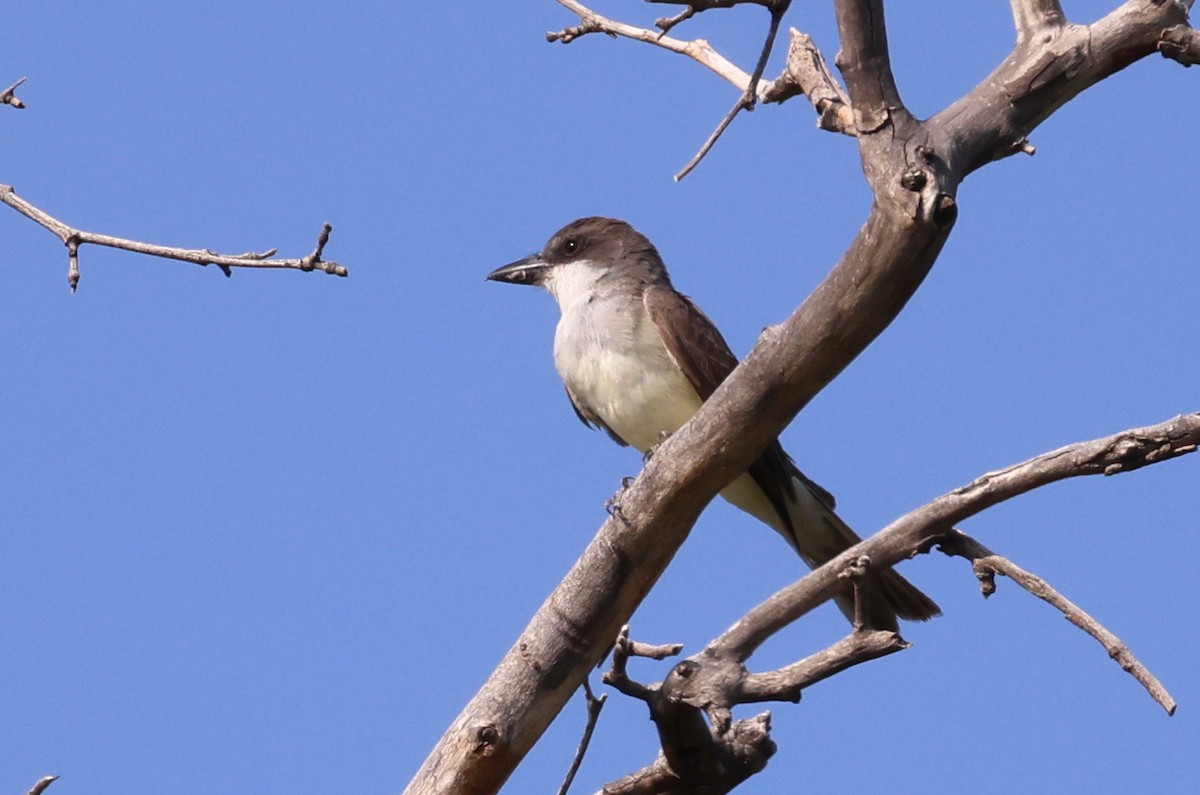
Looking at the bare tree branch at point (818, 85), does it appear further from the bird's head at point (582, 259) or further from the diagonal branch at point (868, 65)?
the bird's head at point (582, 259)

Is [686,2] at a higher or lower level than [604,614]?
higher

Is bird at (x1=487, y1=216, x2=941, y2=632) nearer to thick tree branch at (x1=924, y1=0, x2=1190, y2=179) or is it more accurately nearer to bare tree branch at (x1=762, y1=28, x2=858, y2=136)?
bare tree branch at (x1=762, y1=28, x2=858, y2=136)

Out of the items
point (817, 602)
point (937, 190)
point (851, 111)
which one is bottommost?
point (817, 602)

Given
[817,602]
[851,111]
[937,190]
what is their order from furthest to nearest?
1. [817,602]
2. [851,111]
3. [937,190]

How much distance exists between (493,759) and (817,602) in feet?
4.35

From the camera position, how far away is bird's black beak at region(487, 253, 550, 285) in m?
9.04

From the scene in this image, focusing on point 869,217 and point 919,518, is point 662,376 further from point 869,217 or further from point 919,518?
Answer: point 869,217

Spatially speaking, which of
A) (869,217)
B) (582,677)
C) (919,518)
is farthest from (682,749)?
(869,217)

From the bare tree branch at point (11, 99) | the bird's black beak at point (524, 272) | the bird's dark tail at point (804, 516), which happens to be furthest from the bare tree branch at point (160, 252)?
the bird's black beak at point (524, 272)

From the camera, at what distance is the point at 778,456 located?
24.5ft

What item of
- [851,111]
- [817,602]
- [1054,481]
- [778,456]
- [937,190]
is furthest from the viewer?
[778,456]

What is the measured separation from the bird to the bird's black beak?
73 centimetres

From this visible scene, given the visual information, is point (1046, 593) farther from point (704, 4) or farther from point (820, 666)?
point (704, 4)

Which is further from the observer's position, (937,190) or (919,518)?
(919,518)
